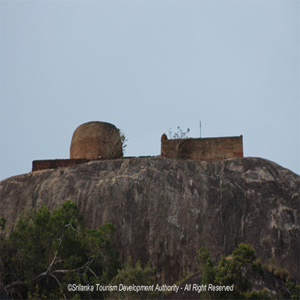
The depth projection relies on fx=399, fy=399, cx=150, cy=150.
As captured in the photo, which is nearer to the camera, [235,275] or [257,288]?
[235,275]

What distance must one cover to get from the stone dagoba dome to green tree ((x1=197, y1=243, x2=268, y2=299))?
12484 mm

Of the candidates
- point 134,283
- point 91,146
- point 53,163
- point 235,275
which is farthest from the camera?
point 91,146

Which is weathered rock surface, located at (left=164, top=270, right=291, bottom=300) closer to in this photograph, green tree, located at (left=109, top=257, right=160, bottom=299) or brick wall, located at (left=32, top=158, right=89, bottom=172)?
green tree, located at (left=109, top=257, right=160, bottom=299)

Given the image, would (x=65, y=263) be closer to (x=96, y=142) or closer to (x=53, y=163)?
(x=53, y=163)

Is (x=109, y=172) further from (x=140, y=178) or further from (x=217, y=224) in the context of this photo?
(x=217, y=224)

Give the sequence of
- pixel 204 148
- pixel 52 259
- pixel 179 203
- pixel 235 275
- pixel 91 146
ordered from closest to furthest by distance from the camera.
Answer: pixel 235 275 < pixel 52 259 < pixel 179 203 < pixel 204 148 < pixel 91 146

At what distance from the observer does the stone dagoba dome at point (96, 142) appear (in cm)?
2289

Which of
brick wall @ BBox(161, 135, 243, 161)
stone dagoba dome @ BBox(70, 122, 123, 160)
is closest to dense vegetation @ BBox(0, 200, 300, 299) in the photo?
brick wall @ BBox(161, 135, 243, 161)

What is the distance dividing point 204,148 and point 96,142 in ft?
20.6

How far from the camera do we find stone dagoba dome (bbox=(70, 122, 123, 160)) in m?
22.9

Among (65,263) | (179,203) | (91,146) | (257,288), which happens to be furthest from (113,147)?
(257,288)

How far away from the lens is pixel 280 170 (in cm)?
2033

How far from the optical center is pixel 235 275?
10695mm

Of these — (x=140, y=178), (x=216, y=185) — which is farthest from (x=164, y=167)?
(x=216, y=185)
